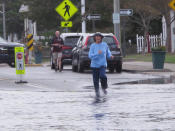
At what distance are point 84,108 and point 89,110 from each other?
402 mm

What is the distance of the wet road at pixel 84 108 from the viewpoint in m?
10.4

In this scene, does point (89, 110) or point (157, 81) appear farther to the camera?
point (157, 81)

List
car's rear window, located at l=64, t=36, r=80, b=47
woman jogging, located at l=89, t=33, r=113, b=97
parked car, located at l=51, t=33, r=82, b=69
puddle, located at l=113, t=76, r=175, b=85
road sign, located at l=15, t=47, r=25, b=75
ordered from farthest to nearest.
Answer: car's rear window, located at l=64, t=36, r=80, b=47, parked car, located at l=51, t=33, r=82, b=69, road sign, located at l=15, t=47, r=25, b=75, puddle, located at l=113, t=76, r=175, b=85, woman jogging, located at l=89, t=33, r=113, b=97

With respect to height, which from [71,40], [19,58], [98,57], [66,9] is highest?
[66,9]

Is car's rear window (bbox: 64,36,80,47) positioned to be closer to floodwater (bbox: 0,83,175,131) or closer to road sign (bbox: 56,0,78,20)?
road sign (bbox: 56,0,78,20)

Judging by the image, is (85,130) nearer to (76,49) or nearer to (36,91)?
(36,91)

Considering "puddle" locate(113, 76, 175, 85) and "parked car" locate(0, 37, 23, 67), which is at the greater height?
"parked car" locate(0, 37, 23, 67)

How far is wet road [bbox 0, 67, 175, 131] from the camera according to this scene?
10359mm

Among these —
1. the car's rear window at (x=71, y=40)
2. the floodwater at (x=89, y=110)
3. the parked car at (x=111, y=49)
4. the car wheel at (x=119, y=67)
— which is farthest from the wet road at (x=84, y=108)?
the car's rear window at (x=71, y=40)

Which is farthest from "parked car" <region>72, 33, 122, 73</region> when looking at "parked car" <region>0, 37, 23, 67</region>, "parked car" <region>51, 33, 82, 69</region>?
"parked car" <region>51, 33, 82, 69</region>

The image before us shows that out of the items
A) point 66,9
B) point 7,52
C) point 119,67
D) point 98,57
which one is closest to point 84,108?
point 98,57

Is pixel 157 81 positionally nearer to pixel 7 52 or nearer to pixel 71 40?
pixel 7 52

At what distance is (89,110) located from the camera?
12523 millimetres


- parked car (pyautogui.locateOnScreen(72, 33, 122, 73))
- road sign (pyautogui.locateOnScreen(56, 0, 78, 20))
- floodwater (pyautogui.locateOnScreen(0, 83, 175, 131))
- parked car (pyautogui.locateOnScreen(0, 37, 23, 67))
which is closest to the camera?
floodwater (pyautogui.locateOnScreen(0, 83, 175, 131))
